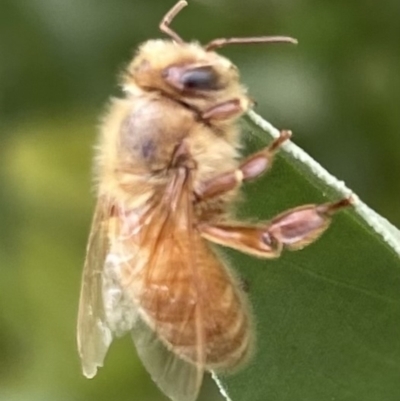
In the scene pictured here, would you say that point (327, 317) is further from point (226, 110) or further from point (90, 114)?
point (90, 114)

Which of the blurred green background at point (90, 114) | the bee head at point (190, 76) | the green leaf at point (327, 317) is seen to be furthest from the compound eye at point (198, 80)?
the blurred green background at point (90, 114)

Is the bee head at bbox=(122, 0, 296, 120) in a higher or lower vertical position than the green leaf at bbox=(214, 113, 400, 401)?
higher

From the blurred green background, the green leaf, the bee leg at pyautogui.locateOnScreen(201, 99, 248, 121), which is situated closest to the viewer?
the green leaf

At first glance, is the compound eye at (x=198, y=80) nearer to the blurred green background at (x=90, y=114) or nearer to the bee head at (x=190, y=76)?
the bee head at (x=190, y=76)

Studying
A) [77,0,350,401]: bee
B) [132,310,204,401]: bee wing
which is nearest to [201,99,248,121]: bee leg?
[77,0,350,401]: bee

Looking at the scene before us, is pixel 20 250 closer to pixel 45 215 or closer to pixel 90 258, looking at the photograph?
pixel 45 215

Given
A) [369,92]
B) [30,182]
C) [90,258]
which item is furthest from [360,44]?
[90,258]

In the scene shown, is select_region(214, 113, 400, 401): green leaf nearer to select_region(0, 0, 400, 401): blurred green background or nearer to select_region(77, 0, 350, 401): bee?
select_region(77, 0, 350, 401): bee
